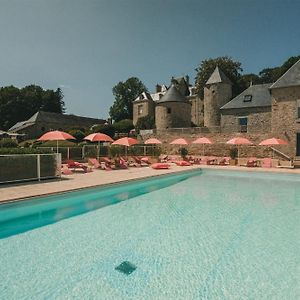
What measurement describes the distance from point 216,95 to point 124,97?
3467 centimetres

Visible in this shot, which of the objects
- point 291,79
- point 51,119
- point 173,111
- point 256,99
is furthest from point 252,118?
point 51,119

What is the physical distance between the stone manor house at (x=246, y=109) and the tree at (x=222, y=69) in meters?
4.71

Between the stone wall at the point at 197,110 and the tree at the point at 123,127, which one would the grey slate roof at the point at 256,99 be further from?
the tree at the point at 123,127

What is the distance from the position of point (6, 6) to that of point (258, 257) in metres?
13.0

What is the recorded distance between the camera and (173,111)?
131 feet

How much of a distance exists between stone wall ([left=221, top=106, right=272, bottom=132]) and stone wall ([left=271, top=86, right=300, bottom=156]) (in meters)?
3.34

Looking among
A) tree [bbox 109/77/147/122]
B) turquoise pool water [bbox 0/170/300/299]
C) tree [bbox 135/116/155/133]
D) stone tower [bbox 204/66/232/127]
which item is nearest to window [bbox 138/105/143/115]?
tree [bbox 135/116/155/133]

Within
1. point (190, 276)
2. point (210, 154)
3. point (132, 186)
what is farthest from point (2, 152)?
point (210, 154)

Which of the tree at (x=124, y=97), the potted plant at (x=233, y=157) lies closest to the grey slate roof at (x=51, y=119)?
the tree at (x=124, y=97)

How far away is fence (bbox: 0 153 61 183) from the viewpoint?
35.3 feet

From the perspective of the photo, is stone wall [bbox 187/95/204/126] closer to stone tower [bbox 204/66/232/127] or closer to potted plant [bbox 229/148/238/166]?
stone tower [bbox 204/66/232/127]

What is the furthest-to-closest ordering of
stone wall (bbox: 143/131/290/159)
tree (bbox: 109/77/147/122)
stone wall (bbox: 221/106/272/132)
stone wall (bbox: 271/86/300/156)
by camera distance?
tree (bbox: 109/77/147/122), stone wall (bbox: 221/106/272/132), stone wall (bbox: 143/131/290/159), stone wall (bbox: 271/86/300/156)

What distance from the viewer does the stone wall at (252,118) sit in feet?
97.5

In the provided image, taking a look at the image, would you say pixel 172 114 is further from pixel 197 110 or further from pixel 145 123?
pixel 197 110
